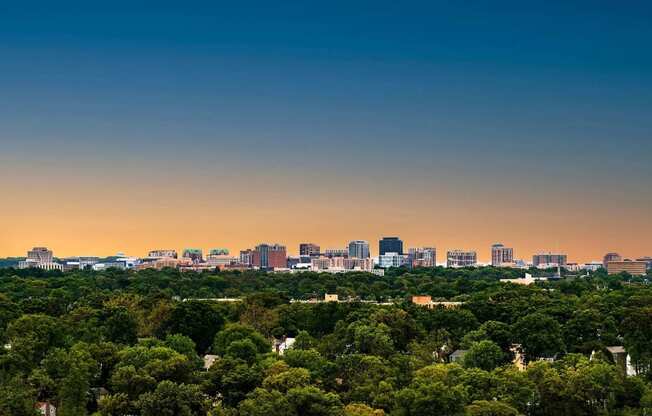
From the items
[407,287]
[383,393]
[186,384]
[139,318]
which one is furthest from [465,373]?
[407,287]

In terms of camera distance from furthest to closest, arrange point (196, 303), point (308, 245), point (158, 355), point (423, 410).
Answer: point (308, 245)
point (196, 303)
point (158, 355)
point (423, 410)

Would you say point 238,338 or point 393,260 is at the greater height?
point 393,260

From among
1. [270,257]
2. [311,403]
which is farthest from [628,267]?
[311,403]

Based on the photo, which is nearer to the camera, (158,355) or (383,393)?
(383,393)

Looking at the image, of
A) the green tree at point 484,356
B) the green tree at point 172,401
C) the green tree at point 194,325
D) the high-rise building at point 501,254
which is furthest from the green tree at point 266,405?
the high-rise building at point 501,254

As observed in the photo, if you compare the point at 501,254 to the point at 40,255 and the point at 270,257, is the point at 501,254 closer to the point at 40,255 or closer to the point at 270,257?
the point at 270,257

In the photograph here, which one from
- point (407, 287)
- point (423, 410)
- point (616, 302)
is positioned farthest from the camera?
point (407, 287)

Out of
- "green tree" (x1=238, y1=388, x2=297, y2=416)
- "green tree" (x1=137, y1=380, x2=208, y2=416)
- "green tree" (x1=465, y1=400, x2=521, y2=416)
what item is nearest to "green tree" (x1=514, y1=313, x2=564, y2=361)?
"green tree" (x1=465, y1=400, x2=521, y2=416)

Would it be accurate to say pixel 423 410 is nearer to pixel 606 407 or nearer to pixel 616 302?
pixel 606 407
